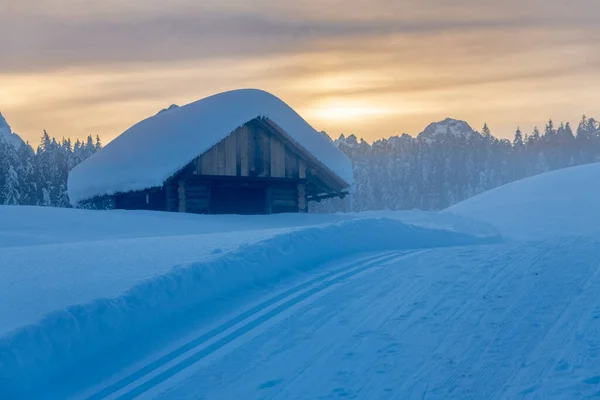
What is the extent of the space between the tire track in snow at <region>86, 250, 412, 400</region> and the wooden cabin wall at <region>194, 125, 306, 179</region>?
1202cm

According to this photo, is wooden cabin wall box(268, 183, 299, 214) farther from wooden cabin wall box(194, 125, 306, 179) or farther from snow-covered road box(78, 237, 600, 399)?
snow-covered road box(78, 237, 600, 399)

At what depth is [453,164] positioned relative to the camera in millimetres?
126375

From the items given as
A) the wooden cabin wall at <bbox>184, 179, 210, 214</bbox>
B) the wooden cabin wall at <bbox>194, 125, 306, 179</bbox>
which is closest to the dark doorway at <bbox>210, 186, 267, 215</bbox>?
the wooden cabin wall at <bbox>194, 125, 306, 179</bbox>

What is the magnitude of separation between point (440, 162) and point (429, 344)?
121 meters

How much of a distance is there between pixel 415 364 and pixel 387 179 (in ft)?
374

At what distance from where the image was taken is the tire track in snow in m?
5.56

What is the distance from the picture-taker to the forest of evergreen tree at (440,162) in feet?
346

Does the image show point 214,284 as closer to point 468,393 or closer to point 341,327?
point 341,327

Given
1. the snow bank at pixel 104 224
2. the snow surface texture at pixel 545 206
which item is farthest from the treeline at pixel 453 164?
the snow bank at pixel 104 224

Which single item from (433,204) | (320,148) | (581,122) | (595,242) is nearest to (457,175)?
(433,204)

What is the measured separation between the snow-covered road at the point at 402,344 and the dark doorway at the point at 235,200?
611 inches

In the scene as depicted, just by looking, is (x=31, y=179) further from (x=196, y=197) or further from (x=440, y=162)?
(x=440, y=162)

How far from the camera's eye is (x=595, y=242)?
11133 millimetres

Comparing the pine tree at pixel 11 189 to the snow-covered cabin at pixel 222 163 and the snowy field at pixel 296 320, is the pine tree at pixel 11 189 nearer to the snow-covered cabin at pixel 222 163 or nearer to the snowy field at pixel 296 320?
the snow-covered cabin at pixel 222 163
